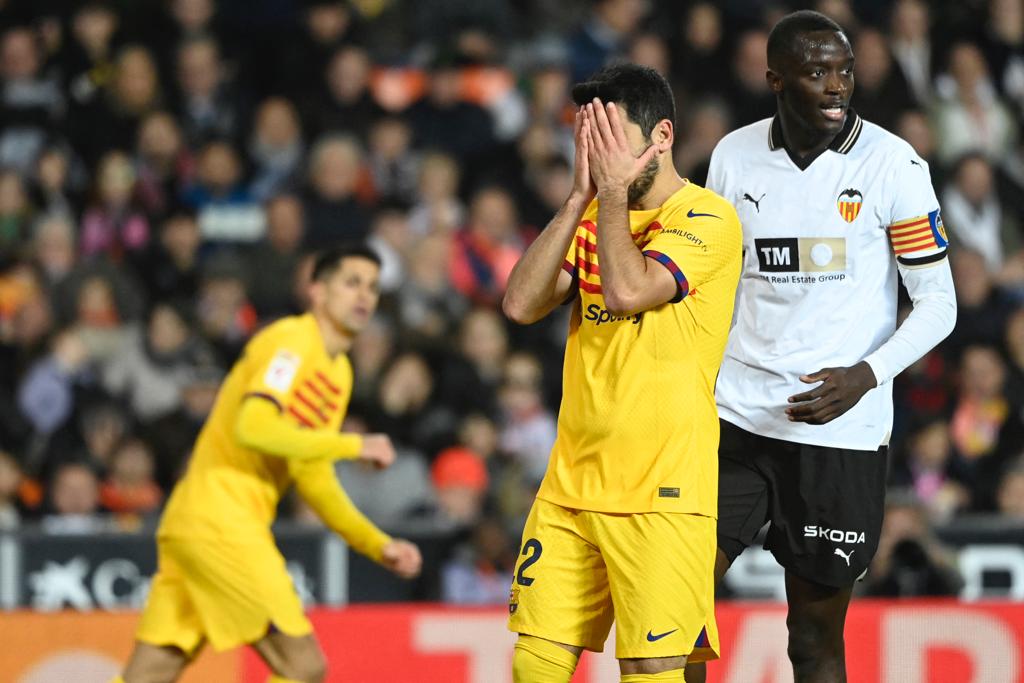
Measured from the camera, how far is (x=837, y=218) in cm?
498

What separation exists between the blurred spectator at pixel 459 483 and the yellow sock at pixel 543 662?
4392 millimetres

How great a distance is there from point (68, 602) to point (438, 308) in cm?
288

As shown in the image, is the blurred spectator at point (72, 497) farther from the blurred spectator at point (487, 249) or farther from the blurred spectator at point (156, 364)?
the blurred spectator at point (487, 249)

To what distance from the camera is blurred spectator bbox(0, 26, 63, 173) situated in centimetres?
1091

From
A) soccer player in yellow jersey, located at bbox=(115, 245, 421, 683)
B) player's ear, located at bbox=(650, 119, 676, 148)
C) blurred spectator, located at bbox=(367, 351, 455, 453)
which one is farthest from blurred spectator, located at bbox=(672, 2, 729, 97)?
player's ear, located at bbox=(650, 119, 676, 148)

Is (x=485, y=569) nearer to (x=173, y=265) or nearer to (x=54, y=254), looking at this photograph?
(x=173, y=265)

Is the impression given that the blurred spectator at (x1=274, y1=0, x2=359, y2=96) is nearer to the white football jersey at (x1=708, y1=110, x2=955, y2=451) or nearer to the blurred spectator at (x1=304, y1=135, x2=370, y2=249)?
the blurred spectator at (x1=304, y1=135, x2=370, y2=249)

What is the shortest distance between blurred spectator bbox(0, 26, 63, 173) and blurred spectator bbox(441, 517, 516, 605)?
4.20 metres

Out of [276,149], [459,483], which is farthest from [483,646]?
[276,149]

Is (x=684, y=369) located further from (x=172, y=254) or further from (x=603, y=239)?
(x=172, y=254)

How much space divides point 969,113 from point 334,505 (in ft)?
21.7

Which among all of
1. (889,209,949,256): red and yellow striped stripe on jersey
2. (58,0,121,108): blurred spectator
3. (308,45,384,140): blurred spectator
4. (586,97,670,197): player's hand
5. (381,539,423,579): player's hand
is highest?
(58,0,121,108): blurred spectator

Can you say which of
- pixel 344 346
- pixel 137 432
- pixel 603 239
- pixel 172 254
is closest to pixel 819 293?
pixel 603 239

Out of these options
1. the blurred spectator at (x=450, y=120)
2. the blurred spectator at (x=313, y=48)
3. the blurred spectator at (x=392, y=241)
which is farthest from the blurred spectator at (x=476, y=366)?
the blurred spectator at (x=313, y=48)
